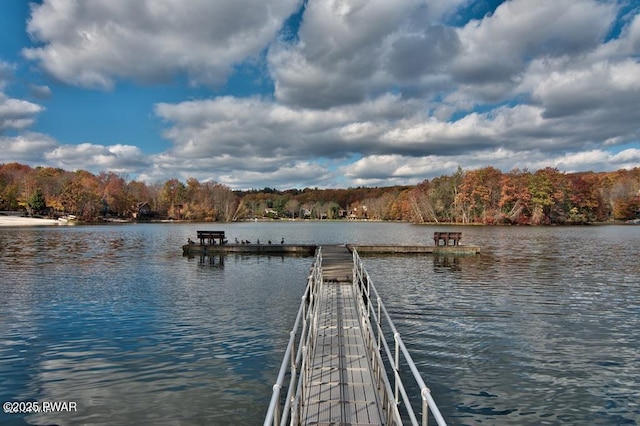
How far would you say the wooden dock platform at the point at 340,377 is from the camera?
6.43m

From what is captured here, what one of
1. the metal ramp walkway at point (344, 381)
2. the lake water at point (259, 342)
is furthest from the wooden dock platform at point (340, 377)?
the lake water at point (259, 342)

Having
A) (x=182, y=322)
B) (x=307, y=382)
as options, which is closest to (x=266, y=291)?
(x=182, y=322)

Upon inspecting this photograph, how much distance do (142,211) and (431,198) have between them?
329 feet

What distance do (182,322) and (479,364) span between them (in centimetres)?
963

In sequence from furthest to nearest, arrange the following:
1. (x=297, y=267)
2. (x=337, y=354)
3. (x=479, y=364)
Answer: (x=297, y=267) < (x=479, y=364) < (x=337, y=354)

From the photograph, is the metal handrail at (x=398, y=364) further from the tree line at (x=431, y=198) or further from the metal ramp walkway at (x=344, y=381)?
the tree line at (x=431, y=198)

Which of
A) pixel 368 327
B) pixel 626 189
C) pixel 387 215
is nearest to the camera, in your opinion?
pixel 368 327

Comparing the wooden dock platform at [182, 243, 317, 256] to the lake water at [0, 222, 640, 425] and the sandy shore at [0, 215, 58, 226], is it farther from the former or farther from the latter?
the sandy shore at [0, 215, 58, 226]

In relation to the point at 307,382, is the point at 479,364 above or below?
below

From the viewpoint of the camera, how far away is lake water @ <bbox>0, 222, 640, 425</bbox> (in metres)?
8.53

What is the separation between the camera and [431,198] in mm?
116312

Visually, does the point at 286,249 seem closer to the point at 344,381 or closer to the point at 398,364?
the point at 398,364

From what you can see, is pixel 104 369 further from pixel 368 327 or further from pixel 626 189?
pixel 626 189

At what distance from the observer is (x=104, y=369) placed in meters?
10.4
